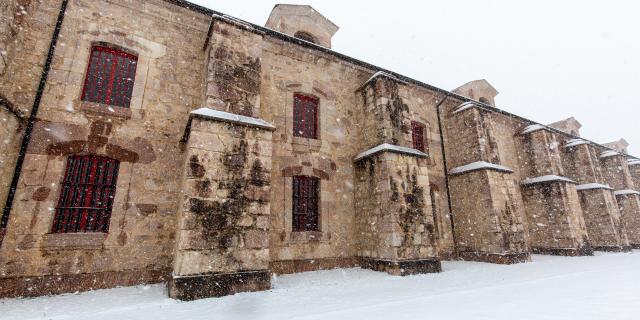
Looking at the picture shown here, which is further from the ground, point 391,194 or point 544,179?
point 544,179

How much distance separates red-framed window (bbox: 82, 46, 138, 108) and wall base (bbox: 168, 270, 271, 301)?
435cm

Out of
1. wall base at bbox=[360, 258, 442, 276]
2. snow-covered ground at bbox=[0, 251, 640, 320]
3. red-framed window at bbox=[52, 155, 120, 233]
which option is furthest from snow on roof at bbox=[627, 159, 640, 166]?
red-framed window at bbox=[52, 155, 120, 233]

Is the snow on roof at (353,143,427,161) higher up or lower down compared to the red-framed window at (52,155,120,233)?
higher up

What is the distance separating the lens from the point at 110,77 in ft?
21.4

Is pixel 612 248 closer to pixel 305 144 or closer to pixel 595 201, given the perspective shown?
pixel 595 201

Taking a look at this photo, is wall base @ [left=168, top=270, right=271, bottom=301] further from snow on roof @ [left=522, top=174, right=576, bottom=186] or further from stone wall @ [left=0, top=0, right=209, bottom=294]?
snow on roof @ [left=522, top=174, right=576, bottom=186]

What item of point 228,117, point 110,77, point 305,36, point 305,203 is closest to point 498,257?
point 305,203

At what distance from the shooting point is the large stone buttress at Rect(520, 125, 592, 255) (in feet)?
36.5

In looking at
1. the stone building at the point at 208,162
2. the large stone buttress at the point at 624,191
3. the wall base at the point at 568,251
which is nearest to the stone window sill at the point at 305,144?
the stone building at the point at 208,162

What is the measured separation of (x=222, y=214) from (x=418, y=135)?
27.8 ft

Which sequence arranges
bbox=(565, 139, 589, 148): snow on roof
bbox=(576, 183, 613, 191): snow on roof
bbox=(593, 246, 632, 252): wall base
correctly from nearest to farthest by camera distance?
bbox=(593, 246, 632, 252): wall base < bbox=(576, 183, 613, 191): snow on roof < bbox=(565, 139, 589, 148): snow on roof

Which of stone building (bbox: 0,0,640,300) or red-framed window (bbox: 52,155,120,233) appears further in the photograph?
red-framed window (bbox: 52,155,120,233)

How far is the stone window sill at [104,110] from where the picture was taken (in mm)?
5993

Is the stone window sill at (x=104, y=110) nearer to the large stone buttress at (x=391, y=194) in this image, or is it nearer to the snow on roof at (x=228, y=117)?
the snow on roof at (x=228, y=117)
